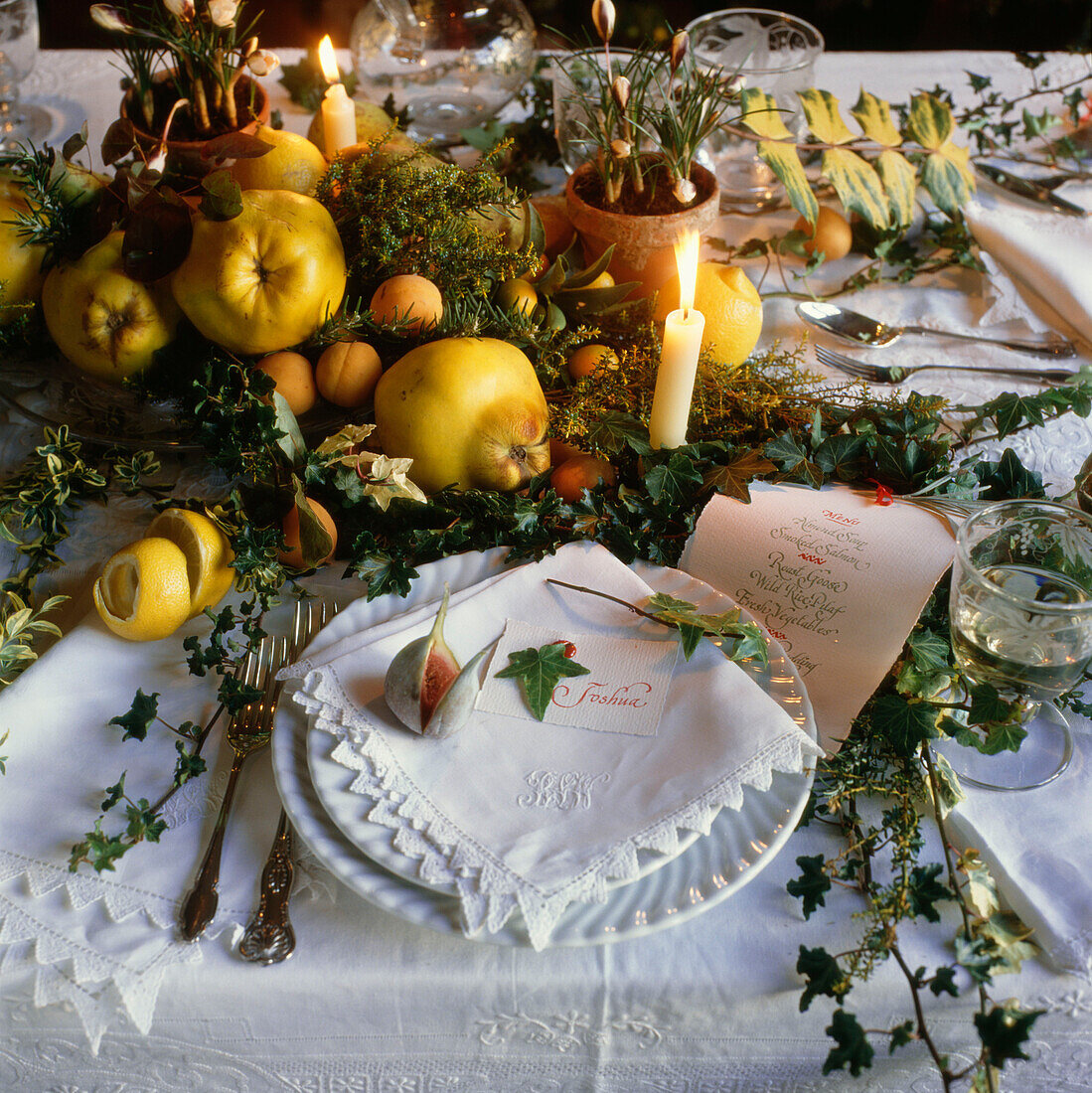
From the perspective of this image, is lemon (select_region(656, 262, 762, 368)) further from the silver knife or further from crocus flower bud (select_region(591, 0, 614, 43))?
the silver knife

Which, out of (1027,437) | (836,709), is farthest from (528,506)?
(1027,437)

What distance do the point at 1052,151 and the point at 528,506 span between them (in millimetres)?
1185

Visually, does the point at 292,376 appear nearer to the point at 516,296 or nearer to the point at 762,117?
the point at 516,296

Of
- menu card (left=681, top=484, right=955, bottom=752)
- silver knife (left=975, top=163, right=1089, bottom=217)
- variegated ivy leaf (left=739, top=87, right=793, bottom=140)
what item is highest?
variegated ivy leaf (left=739, top=87, right=793, bottom=140)

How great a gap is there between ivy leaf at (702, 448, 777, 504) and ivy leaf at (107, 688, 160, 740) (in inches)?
20.0

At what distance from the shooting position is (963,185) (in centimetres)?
128

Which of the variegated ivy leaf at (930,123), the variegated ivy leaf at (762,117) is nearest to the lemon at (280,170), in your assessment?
the variegated ivy leaf at (762,117)

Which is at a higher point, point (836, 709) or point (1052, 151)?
point (1052, 151)

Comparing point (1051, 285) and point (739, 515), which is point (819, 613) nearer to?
point (739, 515)

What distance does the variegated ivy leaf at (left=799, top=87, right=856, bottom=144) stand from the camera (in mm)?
1256

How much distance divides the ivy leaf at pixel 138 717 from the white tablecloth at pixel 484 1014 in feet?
0.27

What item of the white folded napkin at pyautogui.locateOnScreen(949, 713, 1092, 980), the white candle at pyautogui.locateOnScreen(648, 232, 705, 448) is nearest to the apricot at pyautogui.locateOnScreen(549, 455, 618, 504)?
the white candle at pyautogui.locateOnScreen(648, 232, 705, 448)

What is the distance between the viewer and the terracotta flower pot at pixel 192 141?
984mm

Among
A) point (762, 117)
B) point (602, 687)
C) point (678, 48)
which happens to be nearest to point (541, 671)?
point (602, 687)
